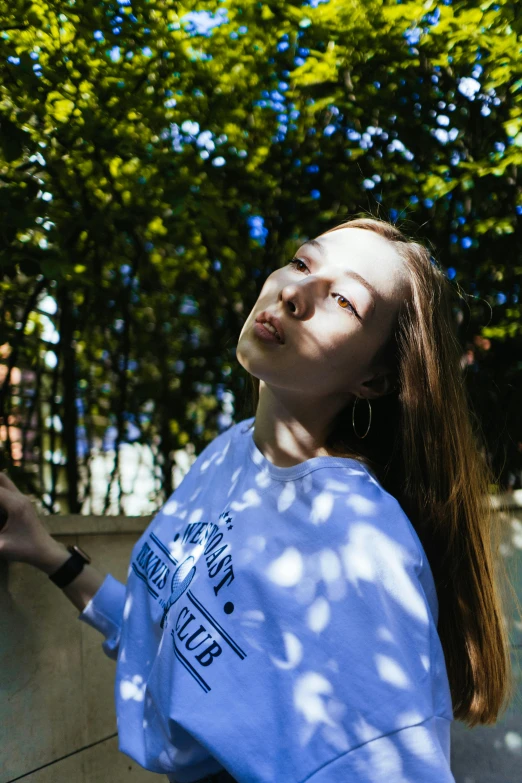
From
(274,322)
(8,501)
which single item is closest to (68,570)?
(8,501)

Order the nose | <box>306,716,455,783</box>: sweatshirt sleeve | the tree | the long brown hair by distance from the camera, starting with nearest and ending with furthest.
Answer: <box>306,716,455,783</box>: sweatshirt sleeve, the nose, the long brown hair, the tree

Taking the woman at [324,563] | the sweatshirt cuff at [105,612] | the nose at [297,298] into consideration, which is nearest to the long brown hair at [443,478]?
the woman at [324,563]

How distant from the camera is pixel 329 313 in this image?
1.67 m

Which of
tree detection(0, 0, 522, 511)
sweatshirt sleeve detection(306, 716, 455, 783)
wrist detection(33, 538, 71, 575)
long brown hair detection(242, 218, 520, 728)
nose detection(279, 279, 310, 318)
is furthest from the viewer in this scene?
tree detection(0, 0, 522, 511)

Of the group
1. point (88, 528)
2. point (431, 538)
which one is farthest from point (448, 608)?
point (88, 528)

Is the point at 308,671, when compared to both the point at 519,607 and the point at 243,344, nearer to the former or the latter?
the point at 243,344

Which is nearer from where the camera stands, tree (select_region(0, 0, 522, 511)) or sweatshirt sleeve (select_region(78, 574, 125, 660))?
sweatshirt sleeve (select_region(78, 574, 125, 660))

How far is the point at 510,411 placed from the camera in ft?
9.60

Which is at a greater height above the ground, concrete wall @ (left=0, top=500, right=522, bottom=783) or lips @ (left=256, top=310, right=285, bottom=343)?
lips @ (left=256, top=310, right=285, bottom=343)

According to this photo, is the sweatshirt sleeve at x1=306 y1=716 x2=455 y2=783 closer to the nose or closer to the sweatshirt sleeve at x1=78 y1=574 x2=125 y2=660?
the sweatshirt sleeve at x1=78 y1=574 x2=125 y2=660

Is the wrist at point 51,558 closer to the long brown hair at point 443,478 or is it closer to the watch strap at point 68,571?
the watch strap at point 68,571

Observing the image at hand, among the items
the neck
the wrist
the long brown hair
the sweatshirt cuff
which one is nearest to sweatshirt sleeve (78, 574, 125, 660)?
the sweatshirt cuff

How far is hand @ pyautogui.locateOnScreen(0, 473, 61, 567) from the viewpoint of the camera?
6.10 feet

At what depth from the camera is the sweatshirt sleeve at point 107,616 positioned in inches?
78.2
